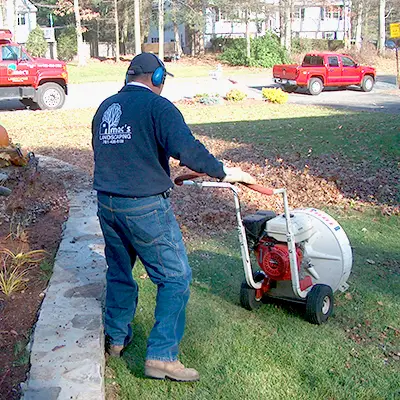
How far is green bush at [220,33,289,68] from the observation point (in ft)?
138

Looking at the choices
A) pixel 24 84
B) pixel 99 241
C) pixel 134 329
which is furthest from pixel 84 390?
pixel 24 84

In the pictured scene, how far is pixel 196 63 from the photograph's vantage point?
4694cm

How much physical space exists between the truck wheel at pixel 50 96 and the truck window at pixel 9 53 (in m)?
1.35

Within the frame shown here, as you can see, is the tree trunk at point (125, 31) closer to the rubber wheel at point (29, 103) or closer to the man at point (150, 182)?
the rubber wheel at point (29, 103)

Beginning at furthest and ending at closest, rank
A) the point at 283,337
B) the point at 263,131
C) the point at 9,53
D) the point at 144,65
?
the point at 9,53
the point at 263,131
the point at 283,337
the point at 144,65

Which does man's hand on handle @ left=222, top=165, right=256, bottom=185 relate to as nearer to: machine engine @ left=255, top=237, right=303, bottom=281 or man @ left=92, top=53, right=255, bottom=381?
man @ left=92, top=53, right=255, bottom=381

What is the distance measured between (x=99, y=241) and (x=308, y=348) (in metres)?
2.19

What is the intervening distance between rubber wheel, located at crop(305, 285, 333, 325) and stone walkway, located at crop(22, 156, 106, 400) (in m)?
1.42

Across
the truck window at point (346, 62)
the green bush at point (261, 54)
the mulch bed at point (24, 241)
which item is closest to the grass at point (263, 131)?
the mulch bed at point (24, 241)

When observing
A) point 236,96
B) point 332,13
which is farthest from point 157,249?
point 332,13

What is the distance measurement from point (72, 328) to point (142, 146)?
1235mm

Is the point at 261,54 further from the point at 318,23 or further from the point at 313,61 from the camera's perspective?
the point at 318,23

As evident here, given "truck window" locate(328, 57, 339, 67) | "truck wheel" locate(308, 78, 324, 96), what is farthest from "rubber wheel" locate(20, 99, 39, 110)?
"truck window" locate(328, 57, 339, 67)

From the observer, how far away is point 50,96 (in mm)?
20141
